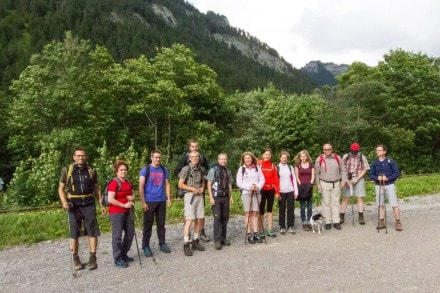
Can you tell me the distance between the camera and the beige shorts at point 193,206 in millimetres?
7684

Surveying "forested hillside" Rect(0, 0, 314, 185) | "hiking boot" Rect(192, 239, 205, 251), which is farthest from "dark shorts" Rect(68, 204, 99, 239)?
"forested hillside" Rect(0, 0, 314, 185)

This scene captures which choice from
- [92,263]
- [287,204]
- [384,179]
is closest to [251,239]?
[287,204]

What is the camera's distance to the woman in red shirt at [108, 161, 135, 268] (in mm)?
6852

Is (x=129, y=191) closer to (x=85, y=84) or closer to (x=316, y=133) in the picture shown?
(x=85, y=84)

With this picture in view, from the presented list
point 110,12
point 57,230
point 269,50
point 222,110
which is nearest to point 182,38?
point 110,12

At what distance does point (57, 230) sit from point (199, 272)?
487 cm

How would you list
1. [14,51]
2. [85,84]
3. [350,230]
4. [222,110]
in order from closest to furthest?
[350,230] → [85,84] → [222,110] → [14,51]

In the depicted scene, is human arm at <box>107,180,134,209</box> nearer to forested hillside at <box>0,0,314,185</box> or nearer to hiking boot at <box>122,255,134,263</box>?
hiking boot at <box>122,255,134,263</box>

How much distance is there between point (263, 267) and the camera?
6.59 meters

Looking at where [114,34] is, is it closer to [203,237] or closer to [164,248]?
[203,237]

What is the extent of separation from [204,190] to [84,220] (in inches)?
91.8

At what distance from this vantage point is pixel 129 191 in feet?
23.1

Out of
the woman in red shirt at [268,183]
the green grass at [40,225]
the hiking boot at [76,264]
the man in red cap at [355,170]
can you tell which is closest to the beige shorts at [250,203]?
the woman in red shirt at [268,183]

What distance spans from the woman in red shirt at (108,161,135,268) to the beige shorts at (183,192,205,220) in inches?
44.6
